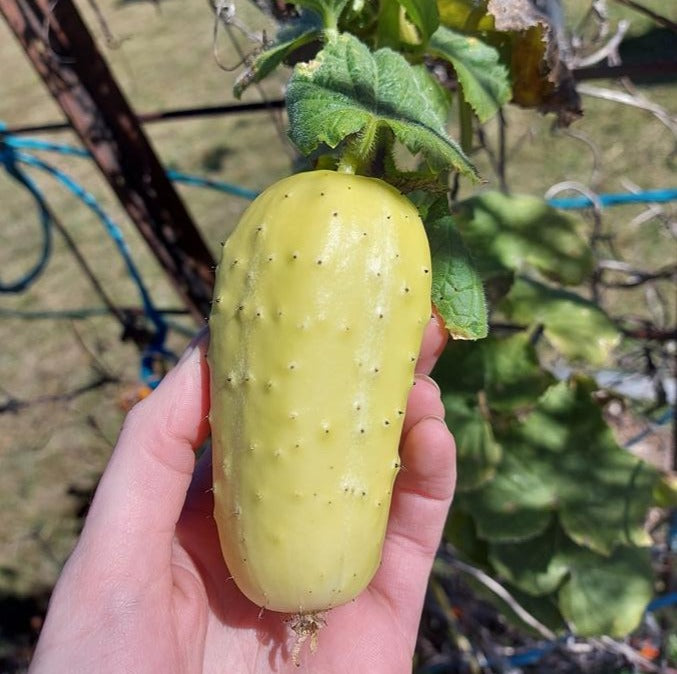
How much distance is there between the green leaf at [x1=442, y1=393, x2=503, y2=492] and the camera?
4.32ft

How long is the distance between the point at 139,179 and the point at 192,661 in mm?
840

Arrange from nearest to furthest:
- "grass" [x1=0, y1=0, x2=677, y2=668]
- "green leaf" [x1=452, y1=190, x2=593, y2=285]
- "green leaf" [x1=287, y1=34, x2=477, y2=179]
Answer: "green leaf" [x1=287, y1=34, x2=477, y2=179] < "green leaf" [x1=452, y1=190, x2=593, y2=285] < "grass" [x1=0, y1=0, x2=677, y2=668]

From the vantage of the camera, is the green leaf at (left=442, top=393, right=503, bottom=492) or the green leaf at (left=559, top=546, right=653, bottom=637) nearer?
the green leaf at (left=442, top=393, right=503, bottom=492)

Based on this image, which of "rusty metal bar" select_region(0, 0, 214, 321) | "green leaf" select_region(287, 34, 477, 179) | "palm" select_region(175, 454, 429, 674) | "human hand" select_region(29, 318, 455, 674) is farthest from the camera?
"rusty metal bar" select_region(0, 0, 214, 321)

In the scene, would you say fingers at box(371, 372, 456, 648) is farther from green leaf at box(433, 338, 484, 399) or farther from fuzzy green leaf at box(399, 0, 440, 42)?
fuzzy green leaf at box(399, 0, 440, 42)

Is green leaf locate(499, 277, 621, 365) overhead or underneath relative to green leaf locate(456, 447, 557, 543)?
overhead

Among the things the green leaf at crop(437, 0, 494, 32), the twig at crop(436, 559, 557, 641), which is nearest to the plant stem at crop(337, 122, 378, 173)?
the green leaf at crop(437, 0, 494, 32)

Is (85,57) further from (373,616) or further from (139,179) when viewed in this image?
(373,616)

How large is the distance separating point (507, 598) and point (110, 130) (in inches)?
45.3

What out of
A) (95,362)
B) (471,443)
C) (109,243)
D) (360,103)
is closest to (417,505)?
(471,443)

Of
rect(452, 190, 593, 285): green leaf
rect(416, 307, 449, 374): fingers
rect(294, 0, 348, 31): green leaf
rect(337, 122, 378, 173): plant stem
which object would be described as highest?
rect(294, 0, 348, 31): green leaf

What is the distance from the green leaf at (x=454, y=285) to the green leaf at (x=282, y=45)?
0.28 m

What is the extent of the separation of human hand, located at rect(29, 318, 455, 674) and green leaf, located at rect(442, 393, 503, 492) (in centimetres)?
16

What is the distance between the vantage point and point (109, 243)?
11.8ft
